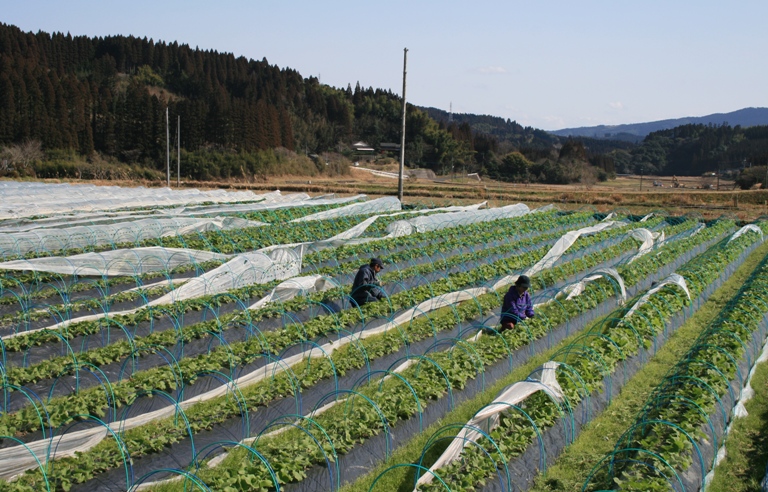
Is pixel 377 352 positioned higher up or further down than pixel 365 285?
further down

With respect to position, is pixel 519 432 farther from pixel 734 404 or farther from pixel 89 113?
pixel 89 113

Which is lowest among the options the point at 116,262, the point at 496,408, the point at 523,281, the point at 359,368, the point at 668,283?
the point at 359,368

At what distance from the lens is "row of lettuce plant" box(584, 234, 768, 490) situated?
580 cm

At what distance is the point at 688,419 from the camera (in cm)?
679

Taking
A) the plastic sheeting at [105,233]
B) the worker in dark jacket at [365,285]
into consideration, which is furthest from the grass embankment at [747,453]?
the plastic sheeting at [105,233]

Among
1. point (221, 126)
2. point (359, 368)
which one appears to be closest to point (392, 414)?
point (359, 368)

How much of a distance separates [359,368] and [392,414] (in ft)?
5.79

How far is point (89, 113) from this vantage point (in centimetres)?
5966

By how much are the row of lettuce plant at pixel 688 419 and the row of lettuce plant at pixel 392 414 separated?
800mm

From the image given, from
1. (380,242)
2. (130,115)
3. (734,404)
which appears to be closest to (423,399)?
(734,404)

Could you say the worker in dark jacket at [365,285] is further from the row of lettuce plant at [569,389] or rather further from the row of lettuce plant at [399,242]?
the row of lettuce plant at [399,242]

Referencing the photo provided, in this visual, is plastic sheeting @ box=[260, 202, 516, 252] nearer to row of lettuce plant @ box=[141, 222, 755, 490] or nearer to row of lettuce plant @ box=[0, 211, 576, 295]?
row of lettuce plant @ box=[0, 211, 576, 295]

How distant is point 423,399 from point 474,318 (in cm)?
405

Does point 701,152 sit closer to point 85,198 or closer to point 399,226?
point 399,226
